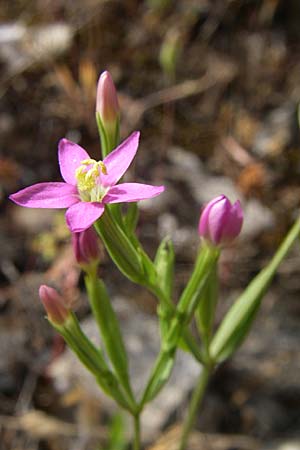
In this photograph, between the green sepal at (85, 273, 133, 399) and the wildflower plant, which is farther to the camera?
the green sepal at (85, 273, 133, 399)

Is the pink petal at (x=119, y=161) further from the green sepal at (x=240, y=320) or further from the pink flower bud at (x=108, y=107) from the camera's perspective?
the green sepal at (x=240, y=320)

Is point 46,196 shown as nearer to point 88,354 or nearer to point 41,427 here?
point 88,354

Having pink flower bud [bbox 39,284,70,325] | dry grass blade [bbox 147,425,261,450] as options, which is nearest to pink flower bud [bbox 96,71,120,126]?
pink flower bud [bbox 39,284,70,325]

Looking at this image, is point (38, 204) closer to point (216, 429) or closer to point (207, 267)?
point (207, 267)

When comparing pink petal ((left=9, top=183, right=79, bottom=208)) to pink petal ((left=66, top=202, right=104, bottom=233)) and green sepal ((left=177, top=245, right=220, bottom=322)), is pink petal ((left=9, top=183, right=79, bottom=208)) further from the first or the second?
green sepal ((left=177, top=245, right=220, bottom=322))

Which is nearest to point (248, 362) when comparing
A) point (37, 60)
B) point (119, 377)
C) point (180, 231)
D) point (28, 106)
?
point (180, 231)

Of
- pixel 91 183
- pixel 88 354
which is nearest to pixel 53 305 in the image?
pixel 88 354

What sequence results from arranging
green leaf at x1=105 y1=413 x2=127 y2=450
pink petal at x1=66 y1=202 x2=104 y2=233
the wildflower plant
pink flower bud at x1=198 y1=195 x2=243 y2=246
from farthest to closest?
green leaf at x1=105 y1=413 x2=127 y2=450 → pink flower bud at x1=198 y1=195 x2=243 y2=246 → the wildflower plant → pink petal at x1=66 y1=202 x2=104 y2=233

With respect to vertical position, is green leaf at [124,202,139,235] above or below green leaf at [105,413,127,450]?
above
